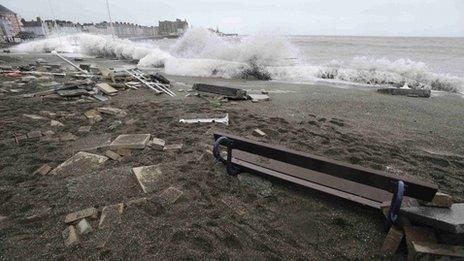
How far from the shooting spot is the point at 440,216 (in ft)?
7.21

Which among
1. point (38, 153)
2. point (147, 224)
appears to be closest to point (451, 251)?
point (147, 224)

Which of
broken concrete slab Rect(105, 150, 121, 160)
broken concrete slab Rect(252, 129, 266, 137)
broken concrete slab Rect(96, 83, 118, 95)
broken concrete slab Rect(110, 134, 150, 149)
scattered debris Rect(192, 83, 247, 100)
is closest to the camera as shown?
broken concrete slab Rect(105, 150, 121, 160)

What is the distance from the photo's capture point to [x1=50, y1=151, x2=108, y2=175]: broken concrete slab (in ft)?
12.5

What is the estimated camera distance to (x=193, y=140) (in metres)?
4.86

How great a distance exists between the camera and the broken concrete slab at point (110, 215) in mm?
2746

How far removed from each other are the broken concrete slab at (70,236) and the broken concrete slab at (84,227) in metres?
0.05

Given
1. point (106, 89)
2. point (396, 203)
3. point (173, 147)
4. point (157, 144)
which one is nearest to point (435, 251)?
point (396, 203)

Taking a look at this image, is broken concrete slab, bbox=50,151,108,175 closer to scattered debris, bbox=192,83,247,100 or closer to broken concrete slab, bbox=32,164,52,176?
broken concrete slab, bbox=32,164,52,176

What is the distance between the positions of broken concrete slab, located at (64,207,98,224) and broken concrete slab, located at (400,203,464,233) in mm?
3049

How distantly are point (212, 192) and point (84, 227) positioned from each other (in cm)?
141

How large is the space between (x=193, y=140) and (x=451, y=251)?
3.78 meters

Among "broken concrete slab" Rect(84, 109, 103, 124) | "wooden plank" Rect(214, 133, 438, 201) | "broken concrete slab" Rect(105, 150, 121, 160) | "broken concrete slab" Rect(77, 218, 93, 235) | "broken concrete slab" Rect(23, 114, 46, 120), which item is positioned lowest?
"broken concrete slab" Rect(23, 114, 46, 120)

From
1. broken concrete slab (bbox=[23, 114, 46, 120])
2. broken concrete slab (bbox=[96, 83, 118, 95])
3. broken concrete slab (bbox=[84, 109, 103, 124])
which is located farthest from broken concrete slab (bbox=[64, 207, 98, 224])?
broken concrete slab (bbox=[96, 83, 118, 95])

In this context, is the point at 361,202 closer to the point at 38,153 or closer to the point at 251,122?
the point at 251,122
